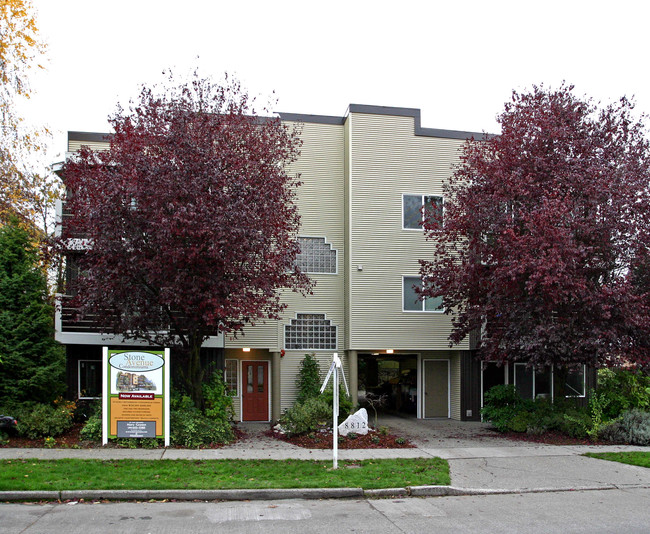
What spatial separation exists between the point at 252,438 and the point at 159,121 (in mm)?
8028

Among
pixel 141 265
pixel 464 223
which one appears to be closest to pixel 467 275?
pixel 464 223

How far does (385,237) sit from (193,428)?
29.4 ft

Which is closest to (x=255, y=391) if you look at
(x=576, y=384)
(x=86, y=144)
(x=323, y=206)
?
(x=323, y=206)

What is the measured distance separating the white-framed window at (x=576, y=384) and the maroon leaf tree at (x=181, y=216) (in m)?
11.4

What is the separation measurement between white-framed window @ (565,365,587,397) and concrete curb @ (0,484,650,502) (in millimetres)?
11806

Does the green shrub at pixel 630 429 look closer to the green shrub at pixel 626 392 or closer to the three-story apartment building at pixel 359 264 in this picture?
the green shrub at pixel 626 392

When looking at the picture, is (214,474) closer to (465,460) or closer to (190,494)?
(190,494)

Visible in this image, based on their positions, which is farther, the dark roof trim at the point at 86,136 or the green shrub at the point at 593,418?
the dark roof trim at the point at 86,136

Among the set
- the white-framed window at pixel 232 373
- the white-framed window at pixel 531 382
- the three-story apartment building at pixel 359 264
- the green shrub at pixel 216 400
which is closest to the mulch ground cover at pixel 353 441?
the green shrub at pixel 216 400

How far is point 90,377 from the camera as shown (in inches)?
743

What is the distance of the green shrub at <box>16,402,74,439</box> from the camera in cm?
1433

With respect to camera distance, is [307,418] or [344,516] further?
[307,418]

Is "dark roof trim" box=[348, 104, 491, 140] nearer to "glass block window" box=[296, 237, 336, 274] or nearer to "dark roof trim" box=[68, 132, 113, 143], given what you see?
"glass block window" box=[296, 237, 336, 274]

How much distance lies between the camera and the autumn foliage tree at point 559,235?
14695 mm
